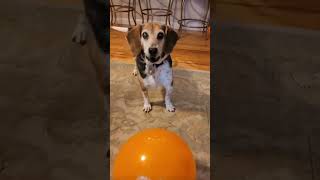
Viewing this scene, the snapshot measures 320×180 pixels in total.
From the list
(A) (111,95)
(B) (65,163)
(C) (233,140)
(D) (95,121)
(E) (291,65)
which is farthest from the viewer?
(E) (291,65)

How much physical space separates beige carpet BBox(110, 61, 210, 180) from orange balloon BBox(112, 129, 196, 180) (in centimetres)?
27

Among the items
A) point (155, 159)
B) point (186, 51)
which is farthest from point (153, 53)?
point (186, 51)

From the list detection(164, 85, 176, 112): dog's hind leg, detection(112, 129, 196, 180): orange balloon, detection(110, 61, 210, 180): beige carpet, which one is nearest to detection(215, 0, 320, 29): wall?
detection(110, 61, 210, 180): beige carpet

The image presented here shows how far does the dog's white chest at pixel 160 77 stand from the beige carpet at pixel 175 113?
119mm

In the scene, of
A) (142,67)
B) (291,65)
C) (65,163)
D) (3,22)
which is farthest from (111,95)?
(3,22)

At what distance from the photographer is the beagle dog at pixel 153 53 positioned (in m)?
1.42

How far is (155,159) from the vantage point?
85 cm

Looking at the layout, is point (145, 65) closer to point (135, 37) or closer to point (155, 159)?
point (135, 37)

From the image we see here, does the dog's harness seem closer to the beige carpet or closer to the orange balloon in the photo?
the beige carpet

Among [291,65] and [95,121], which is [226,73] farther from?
[95,121]

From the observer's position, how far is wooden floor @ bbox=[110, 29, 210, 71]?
2.09 m

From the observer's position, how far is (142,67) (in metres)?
1.53

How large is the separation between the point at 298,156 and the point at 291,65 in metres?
0.82

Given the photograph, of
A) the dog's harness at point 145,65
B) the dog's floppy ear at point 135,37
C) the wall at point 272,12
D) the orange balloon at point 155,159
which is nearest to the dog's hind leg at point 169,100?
the dog's harness at point 145,65
